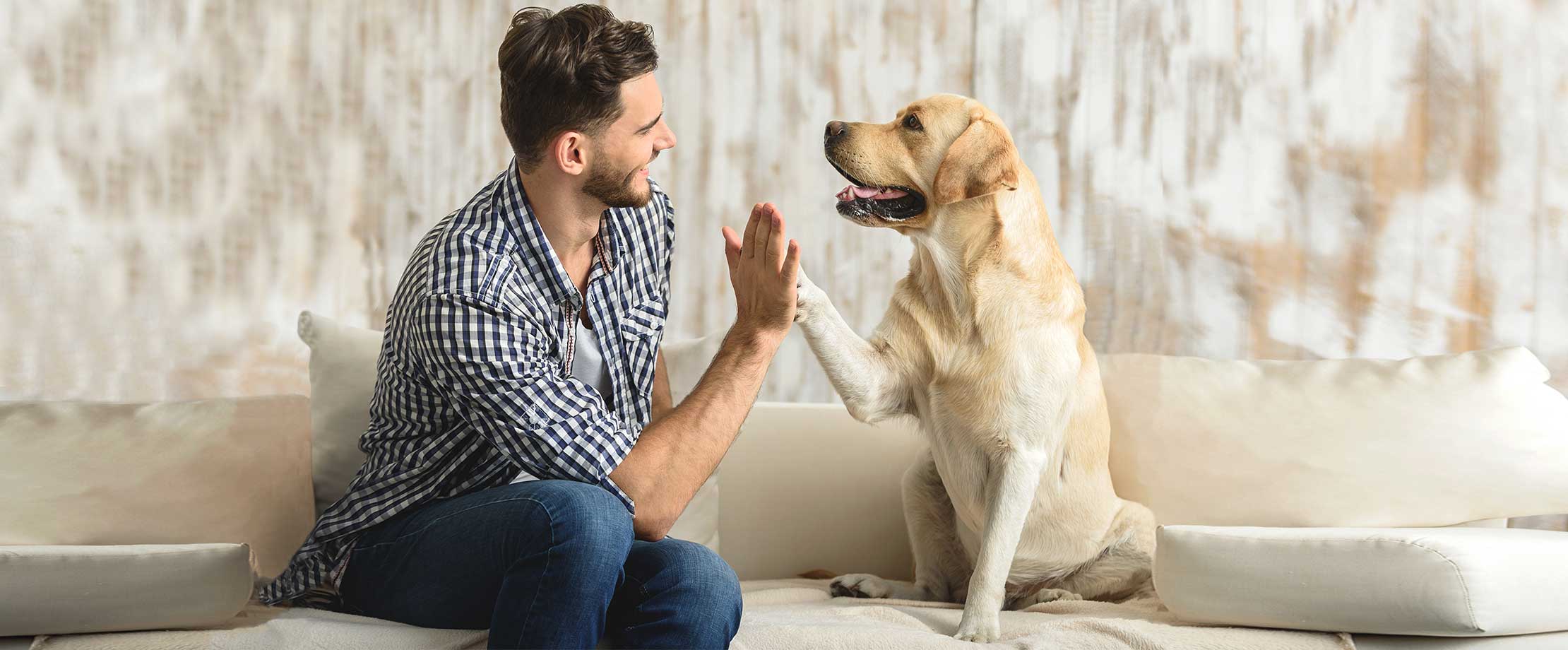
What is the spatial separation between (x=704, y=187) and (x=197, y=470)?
4.03 ft

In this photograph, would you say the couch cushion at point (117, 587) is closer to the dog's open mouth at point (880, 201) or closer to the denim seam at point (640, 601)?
the denim seam at point (640, 601)

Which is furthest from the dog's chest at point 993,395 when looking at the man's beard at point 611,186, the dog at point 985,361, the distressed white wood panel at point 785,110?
the distressed white wood panel at point 785,110

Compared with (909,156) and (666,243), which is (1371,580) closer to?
(909,156)

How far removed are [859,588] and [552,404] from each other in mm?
787

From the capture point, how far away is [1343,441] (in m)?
1.85

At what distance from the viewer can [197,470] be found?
168 centimetres

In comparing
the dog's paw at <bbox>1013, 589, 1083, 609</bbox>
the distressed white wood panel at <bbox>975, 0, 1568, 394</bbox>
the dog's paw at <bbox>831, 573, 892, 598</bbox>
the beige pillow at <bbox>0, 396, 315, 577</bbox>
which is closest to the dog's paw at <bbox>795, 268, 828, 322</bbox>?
the dog's paw at <bbox>831, 573, 892, 598</bbox>

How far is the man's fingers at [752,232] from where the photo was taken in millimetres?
1440

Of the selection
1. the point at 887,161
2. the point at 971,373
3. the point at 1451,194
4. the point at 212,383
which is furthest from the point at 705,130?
the point at 1451,194

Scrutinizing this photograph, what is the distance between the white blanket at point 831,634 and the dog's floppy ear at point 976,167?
669 mm

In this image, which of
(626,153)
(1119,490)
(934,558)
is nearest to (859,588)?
(934,558)

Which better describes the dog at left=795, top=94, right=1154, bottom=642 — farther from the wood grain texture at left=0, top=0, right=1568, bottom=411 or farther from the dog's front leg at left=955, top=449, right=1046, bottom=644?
the wood grain texture at left=0, top=0, right=1568, bottom=411

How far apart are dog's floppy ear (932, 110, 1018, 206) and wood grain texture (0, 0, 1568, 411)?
0.83 m

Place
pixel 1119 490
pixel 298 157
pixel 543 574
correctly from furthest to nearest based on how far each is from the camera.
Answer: pixel 298 157, pixel 1119 490, pixel 543 574
